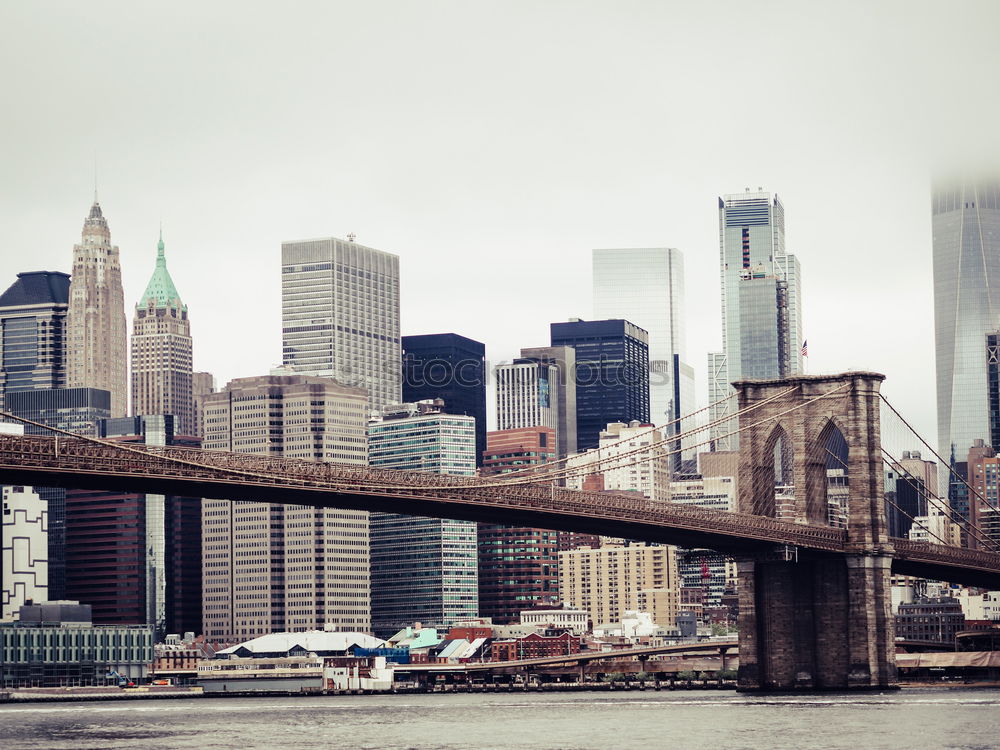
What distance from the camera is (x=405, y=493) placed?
263ft

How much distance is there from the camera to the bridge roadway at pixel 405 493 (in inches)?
2761

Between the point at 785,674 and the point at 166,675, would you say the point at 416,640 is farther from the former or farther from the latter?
the point at 785,674

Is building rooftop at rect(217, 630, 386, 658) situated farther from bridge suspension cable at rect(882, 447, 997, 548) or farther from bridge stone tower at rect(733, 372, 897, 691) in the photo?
bridge stone tower at rect(733, 372, 897, 691)

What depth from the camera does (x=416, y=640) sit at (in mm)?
193375

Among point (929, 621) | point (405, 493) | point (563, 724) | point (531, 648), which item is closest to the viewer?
point (563, 724)

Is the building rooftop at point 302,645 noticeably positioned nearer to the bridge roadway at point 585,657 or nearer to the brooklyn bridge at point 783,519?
the bridge roadway at point 585,657

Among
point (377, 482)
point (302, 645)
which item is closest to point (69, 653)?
point (302, 645)

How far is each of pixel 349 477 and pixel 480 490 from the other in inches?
293

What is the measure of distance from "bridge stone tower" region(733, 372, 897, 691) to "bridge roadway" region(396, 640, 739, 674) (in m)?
41.6

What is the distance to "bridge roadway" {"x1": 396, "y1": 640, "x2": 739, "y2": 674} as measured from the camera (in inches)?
5630

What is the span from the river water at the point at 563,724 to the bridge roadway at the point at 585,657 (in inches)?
1416

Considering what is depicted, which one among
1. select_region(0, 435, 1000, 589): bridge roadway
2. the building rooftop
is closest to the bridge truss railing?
select_region(0, 435, 1000, 589): bridge roadway

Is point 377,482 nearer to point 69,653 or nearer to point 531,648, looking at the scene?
point 69,653

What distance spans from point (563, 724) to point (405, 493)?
11.0 m
